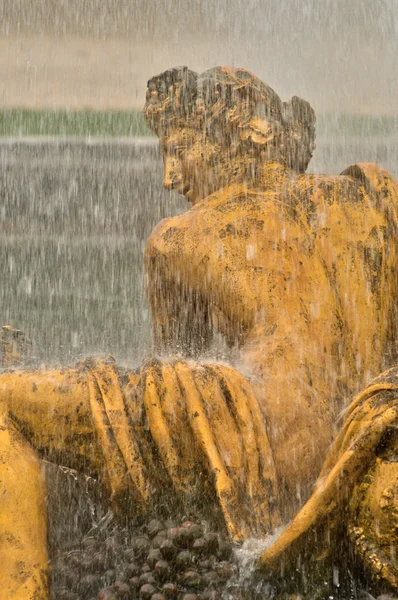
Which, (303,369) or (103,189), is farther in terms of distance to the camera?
(103,189)

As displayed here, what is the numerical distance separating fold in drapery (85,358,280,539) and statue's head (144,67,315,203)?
2.32ft

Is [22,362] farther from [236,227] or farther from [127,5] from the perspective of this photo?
[127,5]

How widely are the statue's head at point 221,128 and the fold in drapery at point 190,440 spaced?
71 centimetres

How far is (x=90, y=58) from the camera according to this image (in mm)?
4590

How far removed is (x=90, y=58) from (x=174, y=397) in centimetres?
313

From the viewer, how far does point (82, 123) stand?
468cm

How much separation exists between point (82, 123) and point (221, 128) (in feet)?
7.95

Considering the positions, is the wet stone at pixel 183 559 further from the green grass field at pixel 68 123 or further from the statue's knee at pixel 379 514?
the green grass field at pixel 68 123

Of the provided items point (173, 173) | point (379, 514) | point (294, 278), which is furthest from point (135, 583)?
point (173, 173)

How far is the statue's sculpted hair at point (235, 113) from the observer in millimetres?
2367

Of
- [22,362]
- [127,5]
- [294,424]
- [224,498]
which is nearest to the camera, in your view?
[224,498]

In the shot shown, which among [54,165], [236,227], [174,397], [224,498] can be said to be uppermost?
[54,165]

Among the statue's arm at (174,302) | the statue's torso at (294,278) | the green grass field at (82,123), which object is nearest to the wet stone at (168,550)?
the statue's torso at (294,278)

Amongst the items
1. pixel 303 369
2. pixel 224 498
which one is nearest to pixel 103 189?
pixel 303 369
